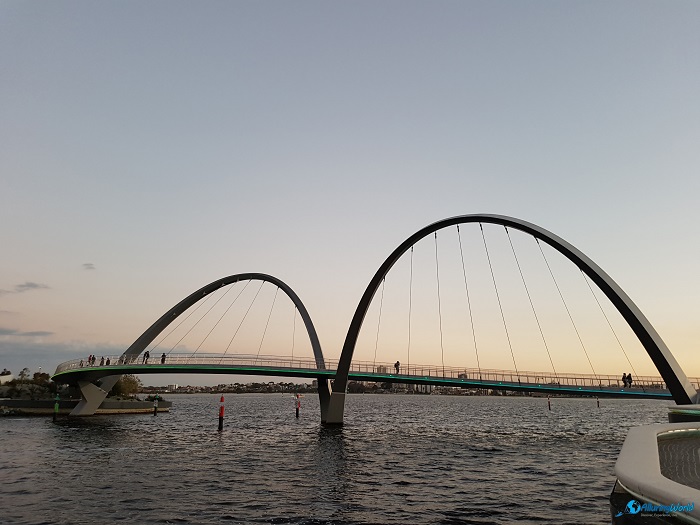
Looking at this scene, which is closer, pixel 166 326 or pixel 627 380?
pixel 627 380

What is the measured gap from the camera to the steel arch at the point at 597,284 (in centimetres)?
2994

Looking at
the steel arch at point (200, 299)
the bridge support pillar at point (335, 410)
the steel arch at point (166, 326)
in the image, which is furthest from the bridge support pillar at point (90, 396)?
the bridge support pillar at point (335, 410)

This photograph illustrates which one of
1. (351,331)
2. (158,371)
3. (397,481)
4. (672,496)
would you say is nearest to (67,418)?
(158,371)

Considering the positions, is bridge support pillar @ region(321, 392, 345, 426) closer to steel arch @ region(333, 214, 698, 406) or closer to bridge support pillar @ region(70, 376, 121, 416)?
steel arch @ region(333, 214, 698, 406)

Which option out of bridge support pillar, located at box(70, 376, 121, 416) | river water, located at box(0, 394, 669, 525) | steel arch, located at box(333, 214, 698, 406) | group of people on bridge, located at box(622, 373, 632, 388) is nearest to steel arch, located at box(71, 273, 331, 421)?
bridge support pillar, located at box(70, 376, 121, 416)

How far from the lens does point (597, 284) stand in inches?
1351

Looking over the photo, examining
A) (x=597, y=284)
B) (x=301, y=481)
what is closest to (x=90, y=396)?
(x=301, y=481)

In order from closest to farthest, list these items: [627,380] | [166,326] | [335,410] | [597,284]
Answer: [597,284] → [627,380] → [335,410] → [166,326]

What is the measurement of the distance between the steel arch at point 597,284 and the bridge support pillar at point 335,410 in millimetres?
434

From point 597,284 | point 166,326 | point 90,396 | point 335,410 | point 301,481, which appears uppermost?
point 597,284

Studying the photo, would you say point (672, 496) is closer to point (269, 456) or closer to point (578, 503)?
point (578, 503)

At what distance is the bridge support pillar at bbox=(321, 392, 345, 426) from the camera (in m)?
45.6

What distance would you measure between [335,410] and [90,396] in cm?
3305

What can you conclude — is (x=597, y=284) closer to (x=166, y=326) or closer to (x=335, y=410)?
(x=335, y=410)
